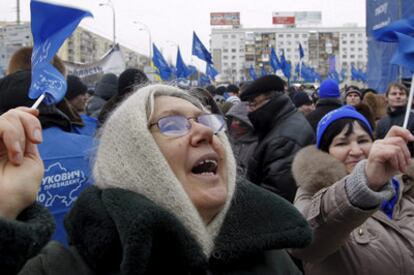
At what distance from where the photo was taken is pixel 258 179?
379 cm

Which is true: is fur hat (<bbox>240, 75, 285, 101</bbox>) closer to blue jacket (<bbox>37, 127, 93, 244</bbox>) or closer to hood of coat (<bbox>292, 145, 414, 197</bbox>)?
hood of coat (<bbox>292, 145, 414, 197</bbox>)

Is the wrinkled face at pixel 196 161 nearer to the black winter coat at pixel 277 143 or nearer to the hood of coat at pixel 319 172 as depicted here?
the hood of coat at pixel 319 172

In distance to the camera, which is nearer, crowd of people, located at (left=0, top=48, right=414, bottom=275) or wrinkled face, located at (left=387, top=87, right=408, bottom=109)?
crowd of people, located at (left=0, top=48, right=414, bottom=275)

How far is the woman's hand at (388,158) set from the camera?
1.89 metres

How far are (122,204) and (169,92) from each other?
566mm

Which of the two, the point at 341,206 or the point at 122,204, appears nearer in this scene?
the point at 122,204

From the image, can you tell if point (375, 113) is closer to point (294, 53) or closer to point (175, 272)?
point (175, 272)

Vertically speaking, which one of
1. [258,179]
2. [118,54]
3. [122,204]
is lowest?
[258,179]

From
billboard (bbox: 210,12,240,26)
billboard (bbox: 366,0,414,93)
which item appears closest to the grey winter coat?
billboard (bbox: 366,0,414,93)

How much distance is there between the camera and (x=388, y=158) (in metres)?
1.88

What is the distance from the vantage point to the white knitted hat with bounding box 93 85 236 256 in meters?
1.61

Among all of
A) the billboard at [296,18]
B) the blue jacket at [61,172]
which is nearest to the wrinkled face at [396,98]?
the blue jacket at [61,172]

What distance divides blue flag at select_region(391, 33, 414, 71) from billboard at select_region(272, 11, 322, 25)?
130601 mm

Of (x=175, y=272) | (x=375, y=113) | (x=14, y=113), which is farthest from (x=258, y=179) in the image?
(x=375, y=113)
